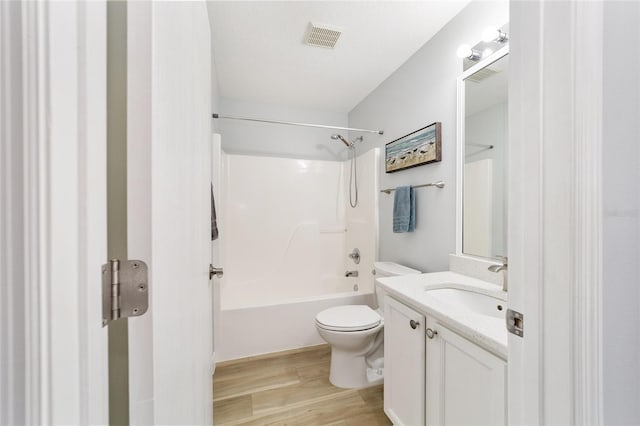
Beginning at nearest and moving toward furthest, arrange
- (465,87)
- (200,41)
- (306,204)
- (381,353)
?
(200,41) → (465,87) → (381,353) → (306,204)

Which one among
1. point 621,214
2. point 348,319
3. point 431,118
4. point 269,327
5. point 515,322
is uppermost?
point 431,118

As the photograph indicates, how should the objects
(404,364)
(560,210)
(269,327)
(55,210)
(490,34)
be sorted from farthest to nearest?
(269,327), (490,34), (404,364), (560,210), (55,210)

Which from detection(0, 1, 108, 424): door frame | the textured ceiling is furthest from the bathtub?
the textured ceiling

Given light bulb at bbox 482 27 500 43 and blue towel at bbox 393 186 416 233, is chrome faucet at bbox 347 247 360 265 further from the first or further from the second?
light bulb at bbox 482 27 500 43

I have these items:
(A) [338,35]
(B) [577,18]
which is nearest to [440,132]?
(A) [338,35]

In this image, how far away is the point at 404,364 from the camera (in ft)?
4.00

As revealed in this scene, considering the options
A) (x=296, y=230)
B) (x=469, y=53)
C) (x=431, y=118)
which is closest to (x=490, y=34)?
(x=469, y=53)

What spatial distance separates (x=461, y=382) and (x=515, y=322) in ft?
1.44

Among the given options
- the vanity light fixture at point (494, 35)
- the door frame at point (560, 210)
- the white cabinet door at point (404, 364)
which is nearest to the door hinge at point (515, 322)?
the door frame at point (560, 210)

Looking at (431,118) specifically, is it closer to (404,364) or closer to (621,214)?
(621,214)

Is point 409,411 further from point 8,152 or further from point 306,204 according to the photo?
point 306,204

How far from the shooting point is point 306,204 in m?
2.98

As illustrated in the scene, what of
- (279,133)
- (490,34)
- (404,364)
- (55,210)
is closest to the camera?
(55,210)

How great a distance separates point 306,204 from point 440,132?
64.5 inches
